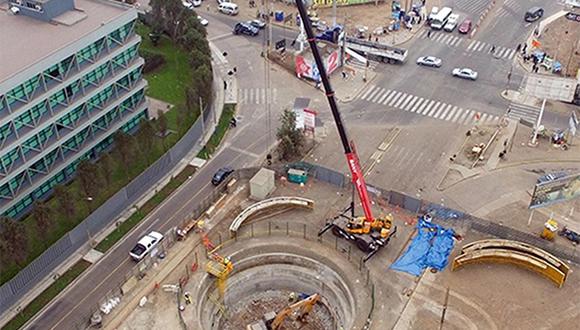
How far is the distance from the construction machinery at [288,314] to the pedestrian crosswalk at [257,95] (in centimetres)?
4642

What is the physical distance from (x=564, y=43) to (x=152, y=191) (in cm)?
8794

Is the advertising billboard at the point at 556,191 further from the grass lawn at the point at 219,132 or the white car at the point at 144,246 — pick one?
the grass lawn at the point at 219,132

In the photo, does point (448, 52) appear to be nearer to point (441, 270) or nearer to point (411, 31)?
point (411, 31)

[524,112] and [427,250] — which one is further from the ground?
Answer: [524,112]

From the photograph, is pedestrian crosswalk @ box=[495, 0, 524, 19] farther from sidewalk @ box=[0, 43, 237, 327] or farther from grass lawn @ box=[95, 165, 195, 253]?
grass lawn @ box=[95, 165, 195, 253]

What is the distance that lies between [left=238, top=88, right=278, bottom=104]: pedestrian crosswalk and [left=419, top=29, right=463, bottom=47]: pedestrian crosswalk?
37845mm

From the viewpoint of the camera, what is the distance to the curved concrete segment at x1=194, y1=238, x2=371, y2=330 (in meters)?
76.1

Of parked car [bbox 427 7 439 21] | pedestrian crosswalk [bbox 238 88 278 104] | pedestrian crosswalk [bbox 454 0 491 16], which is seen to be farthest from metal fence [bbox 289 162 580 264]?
pedestrian crosswalk [bbox 454 0 491 16]

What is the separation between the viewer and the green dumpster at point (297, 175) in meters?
90.8

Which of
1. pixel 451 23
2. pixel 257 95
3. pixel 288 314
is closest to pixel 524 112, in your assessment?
pixel 451 23

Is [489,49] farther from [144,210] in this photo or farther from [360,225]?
[144,210]

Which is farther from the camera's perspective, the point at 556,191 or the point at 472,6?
the point at 472,6

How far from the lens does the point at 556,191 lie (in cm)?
8112

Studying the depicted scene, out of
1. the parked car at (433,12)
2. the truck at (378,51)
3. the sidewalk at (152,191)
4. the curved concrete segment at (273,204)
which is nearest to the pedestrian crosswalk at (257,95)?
the sidewalk at (152,191)
